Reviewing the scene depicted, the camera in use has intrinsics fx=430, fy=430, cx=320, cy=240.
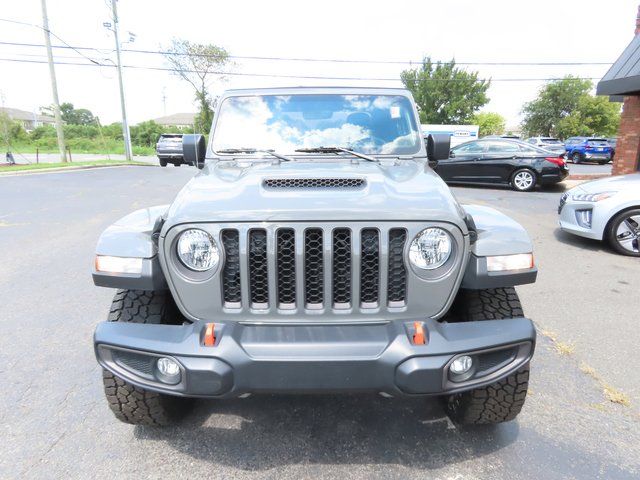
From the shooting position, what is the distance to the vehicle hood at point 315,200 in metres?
1.83

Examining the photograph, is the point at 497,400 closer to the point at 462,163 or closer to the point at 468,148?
the point at 462,163

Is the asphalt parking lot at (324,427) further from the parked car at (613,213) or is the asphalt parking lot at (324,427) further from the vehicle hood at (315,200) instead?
the parked car at (613,213)

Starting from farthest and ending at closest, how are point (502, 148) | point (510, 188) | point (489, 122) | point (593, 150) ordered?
point (489, 122), point (593, 150), point (510, 188), point (502, 148)

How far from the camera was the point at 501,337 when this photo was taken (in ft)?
5.97

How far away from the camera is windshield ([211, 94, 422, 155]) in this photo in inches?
120

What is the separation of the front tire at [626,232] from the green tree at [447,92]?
150ft

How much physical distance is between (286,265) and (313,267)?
0.39 feet

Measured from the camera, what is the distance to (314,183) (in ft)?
7.20

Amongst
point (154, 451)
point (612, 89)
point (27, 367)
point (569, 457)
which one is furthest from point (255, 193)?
point (612, 89)

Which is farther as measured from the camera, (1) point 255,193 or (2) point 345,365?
(1) point 255,193

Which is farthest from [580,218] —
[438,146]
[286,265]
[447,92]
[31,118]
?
[31,118]

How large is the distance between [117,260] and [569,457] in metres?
2.42

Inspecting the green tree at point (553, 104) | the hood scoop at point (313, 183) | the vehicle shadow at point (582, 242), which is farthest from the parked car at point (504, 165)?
the green tree at point (553, 104)

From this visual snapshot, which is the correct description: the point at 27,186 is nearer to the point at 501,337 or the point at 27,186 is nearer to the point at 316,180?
the point at 316,180
